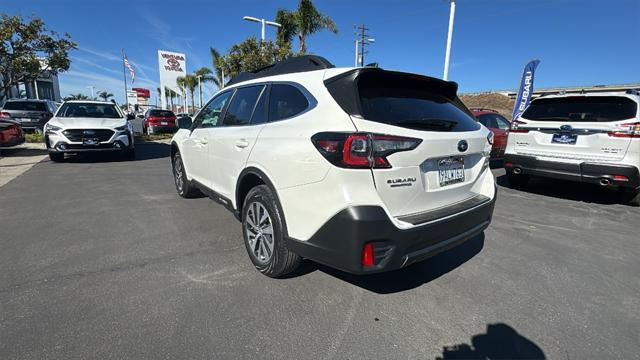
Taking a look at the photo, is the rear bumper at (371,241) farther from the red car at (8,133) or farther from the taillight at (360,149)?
the red car at (8,133)

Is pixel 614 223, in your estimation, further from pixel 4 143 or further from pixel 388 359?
pixel 4 143

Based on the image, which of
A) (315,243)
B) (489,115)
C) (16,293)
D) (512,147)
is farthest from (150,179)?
(489,115)

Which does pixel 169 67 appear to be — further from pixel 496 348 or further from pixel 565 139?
pixel 496 348

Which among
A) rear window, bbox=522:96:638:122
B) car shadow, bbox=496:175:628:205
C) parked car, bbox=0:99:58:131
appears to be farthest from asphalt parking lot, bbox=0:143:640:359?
parked car, bbox=0:99:58:131

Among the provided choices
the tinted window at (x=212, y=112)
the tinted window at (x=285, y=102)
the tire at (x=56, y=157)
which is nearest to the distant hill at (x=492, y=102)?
the tire at (x=56, y=157)

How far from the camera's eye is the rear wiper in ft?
7.36

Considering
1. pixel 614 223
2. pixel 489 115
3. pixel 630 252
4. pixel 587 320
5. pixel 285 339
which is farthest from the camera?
pixel 489 115

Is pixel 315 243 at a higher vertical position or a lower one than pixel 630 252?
higher

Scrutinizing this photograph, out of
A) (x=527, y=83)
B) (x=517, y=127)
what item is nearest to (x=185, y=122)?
(x=517, y=127)

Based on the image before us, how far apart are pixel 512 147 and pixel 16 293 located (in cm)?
693

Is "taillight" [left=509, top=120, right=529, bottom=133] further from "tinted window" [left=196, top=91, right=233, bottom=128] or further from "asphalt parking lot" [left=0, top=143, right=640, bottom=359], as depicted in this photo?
"tinted window" [left=196, top=91, right=233, bottom=128]

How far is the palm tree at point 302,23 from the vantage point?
21.6m

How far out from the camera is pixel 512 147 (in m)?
5.91

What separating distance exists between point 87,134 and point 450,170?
8.87m
